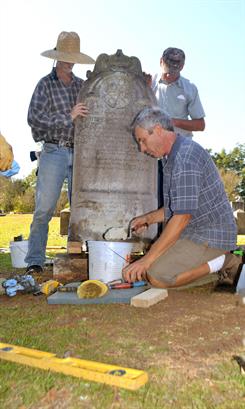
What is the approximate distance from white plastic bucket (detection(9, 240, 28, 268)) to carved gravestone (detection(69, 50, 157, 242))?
0.88 meters

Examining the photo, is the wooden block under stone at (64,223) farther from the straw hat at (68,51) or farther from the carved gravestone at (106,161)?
the straw hat at (68,51)

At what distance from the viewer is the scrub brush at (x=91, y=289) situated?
3.57 meters

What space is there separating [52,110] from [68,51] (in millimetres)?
684

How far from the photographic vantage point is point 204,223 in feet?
12.9

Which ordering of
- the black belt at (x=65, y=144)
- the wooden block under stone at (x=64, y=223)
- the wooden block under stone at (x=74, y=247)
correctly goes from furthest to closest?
the wooden block under stone at (x=64, y=223) → the black belt at (x=65, y=144) → the wooden block under stone at (x=74, y=247)

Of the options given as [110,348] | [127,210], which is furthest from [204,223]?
[110,348]

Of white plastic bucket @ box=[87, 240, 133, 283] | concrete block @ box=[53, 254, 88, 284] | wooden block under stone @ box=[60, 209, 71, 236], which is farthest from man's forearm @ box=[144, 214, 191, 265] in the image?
wooden block under stone @ box=[60, 209, 71, 236]

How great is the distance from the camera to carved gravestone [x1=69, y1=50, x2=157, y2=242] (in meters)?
4.93

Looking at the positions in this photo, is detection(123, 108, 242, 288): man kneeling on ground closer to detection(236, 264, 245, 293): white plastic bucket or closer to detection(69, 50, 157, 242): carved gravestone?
detection(236, 264, 245, 293): white plastic bucket

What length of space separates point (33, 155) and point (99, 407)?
3.92 m

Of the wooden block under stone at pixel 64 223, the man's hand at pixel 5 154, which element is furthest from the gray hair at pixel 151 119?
the wooden block under stone at pixel 64 223

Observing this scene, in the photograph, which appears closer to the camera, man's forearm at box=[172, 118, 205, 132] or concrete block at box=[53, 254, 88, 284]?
concrete block at box=[53, 254, 88, 284]

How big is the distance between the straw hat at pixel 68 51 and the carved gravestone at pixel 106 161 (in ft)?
0.67

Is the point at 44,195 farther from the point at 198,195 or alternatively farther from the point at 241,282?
the point at 241,282
